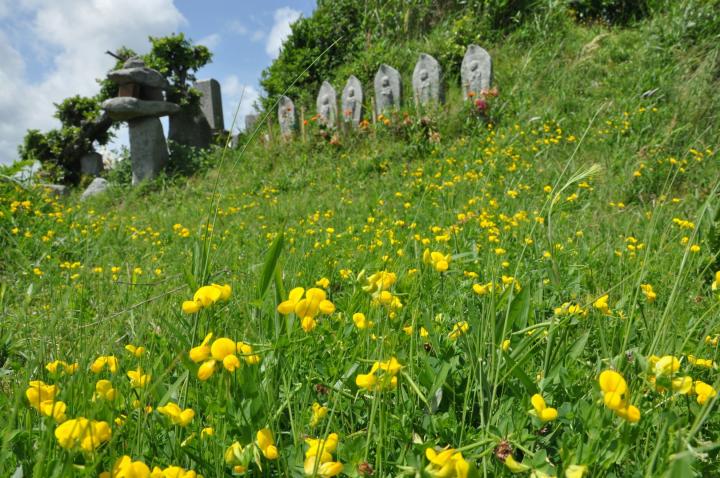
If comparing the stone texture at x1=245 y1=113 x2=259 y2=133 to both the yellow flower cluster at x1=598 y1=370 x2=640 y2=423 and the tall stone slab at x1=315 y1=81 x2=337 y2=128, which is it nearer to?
the tall stone slab at x1=315 y1=81 x2=337 y2=128

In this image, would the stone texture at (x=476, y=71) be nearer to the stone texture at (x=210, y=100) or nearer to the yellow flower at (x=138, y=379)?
the stone texture at (x=210, y=100)

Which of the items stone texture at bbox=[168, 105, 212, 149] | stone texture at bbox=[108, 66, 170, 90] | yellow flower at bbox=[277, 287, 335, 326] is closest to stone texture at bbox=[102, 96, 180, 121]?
stone texture at bbox=[108, 66, 170, 90]

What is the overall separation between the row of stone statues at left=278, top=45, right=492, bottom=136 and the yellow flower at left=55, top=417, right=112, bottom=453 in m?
7.04

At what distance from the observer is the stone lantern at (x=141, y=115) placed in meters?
9.83

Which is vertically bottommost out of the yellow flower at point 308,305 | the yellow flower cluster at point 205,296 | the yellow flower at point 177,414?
the yellow flower at point 177,414

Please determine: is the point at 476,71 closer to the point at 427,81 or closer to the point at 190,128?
the point at 427,81

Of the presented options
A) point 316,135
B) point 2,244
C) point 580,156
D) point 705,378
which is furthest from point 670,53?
point 2,244

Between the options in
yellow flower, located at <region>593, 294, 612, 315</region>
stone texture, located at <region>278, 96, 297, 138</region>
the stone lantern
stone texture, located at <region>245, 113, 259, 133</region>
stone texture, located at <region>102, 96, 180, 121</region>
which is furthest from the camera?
stone texture, located at <region>245, 113, 259, 133</region>

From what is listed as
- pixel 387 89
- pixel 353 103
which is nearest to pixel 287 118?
pixel 353 103

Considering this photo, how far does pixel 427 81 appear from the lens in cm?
803

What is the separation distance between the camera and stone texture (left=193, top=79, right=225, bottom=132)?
11.8m

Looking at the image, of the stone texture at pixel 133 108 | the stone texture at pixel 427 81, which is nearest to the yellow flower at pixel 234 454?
the stone texture at pixel 427 81

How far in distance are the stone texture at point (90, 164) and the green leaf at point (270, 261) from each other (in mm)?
13036

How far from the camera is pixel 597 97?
21.9 ft
